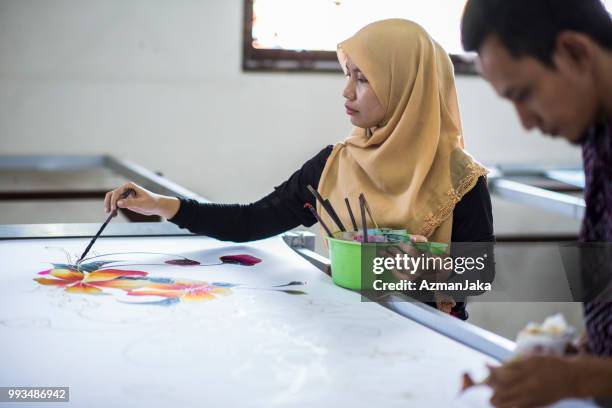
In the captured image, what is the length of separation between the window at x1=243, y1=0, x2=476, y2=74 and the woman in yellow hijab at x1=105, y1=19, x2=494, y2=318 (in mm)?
1840

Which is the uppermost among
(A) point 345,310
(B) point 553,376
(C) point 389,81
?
(C) point 389,81

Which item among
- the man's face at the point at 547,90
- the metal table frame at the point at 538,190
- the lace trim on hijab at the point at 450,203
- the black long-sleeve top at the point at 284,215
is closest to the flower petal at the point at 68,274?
the black long-sleeve top at the point at 284,215

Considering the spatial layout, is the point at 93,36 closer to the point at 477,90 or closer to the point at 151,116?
the point at 151,116

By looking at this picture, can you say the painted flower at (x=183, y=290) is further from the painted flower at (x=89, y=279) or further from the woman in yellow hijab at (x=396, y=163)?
the woman in yellow hijab at (x=396, y=163)

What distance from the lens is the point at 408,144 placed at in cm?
175

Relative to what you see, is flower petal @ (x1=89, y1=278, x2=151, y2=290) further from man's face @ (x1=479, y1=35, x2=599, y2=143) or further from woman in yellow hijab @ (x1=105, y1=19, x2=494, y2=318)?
man's face @ (x1=479, y1=35, x2=599, y2=143)

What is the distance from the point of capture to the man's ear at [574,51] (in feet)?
2.63

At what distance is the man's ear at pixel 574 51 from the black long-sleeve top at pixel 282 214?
898 mm

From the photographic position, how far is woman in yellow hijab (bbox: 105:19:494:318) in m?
1.69

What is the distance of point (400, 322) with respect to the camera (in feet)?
4.16

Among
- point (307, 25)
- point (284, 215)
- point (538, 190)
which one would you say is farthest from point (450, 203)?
point (307, 25)

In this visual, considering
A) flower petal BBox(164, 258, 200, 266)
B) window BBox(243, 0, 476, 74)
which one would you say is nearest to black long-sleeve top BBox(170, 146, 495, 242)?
flower petal BBox(164, 258, 200, 266)

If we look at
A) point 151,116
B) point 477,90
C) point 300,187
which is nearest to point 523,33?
point 300,187

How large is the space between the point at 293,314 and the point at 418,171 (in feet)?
1.78
